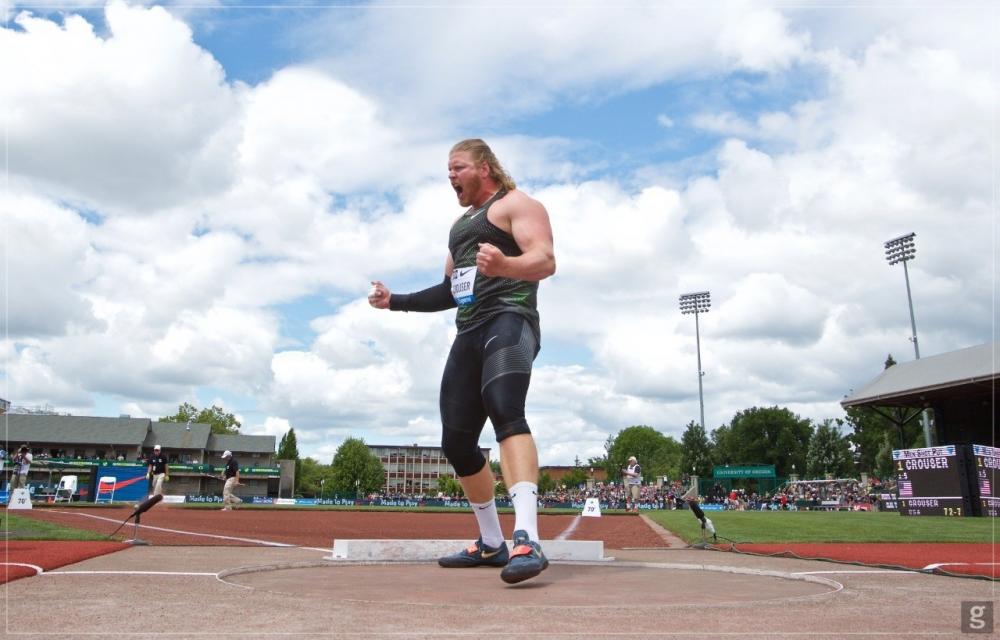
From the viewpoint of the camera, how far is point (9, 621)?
109 inches

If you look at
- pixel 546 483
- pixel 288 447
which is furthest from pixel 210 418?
pixel 546 483

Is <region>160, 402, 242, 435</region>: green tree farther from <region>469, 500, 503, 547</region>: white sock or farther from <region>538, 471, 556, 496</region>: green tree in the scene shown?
<region>469, 500, 503, 547</region>: white sock

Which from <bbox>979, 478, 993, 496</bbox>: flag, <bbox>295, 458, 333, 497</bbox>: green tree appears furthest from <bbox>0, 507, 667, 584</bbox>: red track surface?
<bbox>295, 458, 333, 497</bbox>: green tree

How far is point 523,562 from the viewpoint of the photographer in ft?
12.7

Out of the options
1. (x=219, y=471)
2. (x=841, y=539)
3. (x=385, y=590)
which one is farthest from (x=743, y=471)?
(x=385, y=590)

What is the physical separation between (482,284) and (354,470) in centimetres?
9415

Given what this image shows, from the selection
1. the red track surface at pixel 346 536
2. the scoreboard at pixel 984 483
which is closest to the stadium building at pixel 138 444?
the red track surface at pixel 346 536

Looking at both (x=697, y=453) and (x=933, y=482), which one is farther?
(x=697, y=453)

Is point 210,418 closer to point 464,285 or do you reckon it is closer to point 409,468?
point 409,468

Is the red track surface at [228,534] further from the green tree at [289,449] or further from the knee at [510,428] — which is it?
the green tree at [289,449]

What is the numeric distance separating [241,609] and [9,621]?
32.8 inches

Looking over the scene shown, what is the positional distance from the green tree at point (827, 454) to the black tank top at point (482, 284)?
256 feet

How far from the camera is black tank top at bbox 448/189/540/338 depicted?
4.83m

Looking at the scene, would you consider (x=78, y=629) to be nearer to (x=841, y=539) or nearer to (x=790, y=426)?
(x=841, y=539)
